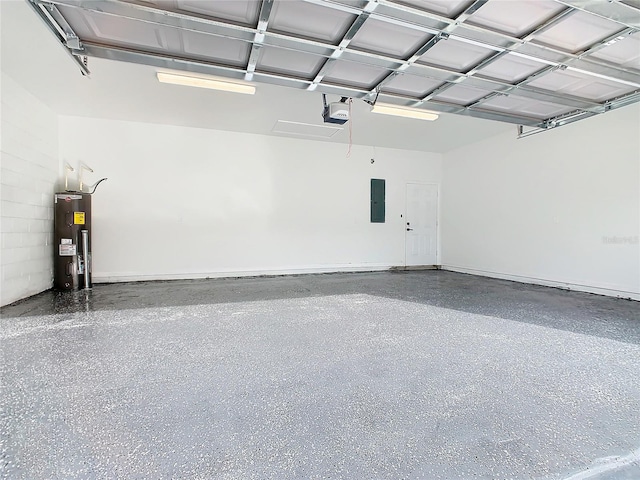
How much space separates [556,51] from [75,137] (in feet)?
22.5

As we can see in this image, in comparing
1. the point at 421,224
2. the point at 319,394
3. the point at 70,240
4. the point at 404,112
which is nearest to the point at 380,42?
the point at 404,112

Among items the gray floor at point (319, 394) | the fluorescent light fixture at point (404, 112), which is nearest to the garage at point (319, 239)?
the gray floor at point (319, 394)

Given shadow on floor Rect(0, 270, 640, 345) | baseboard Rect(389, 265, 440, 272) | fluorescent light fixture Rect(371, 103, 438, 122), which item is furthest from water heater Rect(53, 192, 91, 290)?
baseboard Rect(389, 265, 440, 272)

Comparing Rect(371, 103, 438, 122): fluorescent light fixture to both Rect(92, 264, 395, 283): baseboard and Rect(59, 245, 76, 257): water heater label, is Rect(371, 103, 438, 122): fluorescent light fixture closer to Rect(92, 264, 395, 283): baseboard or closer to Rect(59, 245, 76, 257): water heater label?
Rect(92, 264, 395, 283): baseboard

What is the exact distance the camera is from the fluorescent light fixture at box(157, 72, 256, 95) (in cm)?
382

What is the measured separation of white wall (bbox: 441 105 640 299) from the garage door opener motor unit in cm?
744

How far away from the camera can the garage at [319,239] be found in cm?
146

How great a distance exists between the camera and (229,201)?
20.6 ft

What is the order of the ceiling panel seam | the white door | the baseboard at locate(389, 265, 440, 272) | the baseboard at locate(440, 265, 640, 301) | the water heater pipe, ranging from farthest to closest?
the white door → the baseboard at locate(389, 265, 440, 272) → the water heater pipe → the baseboard at locate(440, 265, 640, 301) → the ceiling panel seam

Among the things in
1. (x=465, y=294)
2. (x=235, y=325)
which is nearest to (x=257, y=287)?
(x=235, y=325)

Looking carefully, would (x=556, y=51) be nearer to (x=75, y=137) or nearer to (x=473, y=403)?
(x=473, y=403)

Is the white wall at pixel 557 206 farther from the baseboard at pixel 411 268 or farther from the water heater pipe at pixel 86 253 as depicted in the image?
the water heater pipe at pixel 86 253

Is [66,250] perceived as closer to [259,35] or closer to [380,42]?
[259,35]

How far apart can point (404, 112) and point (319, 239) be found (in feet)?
10.2
